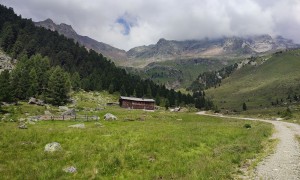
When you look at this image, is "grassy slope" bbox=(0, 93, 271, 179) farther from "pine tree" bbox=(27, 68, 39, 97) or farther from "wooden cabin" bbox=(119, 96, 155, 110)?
"wooden cabin" bbox=(119, 96, 155, 110)

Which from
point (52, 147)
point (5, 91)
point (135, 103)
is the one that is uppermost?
point (5, 91)

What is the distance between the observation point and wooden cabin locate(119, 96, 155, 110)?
14138 centimetres

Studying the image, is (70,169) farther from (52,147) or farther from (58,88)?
(58,88)

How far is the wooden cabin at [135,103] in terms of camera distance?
141 meters

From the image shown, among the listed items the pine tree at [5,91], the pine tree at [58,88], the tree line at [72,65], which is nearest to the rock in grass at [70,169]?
the pine tree at [5,91]

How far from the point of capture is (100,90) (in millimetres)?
165750

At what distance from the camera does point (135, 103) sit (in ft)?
479

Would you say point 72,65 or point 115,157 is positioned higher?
point 72,65

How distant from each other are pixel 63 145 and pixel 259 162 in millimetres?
16108

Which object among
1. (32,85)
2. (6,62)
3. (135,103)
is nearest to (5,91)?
(32,85)

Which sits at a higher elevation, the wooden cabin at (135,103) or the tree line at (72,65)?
the tree line at (72,65)

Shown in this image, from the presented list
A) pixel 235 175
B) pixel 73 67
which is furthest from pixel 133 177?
pixel 73 67

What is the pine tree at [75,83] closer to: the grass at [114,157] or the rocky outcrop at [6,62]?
the rocky outcrop at [6,62]

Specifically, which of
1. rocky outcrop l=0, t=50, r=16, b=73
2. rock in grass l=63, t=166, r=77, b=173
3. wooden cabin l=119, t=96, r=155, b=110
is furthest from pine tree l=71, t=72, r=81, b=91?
rock in grass l=63, t=166, r=77, b=173
